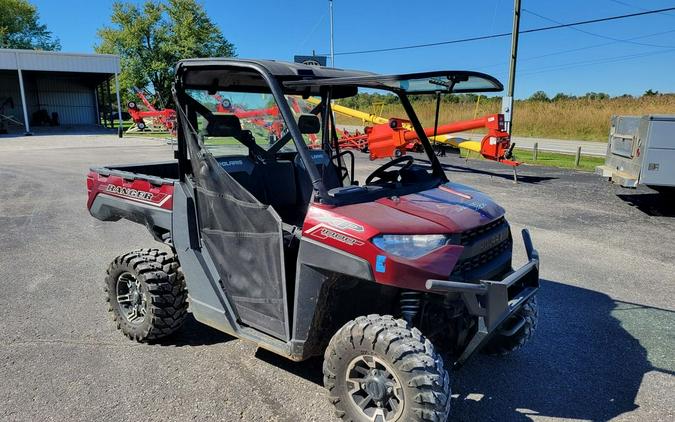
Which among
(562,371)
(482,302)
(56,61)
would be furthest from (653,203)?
(56,61)

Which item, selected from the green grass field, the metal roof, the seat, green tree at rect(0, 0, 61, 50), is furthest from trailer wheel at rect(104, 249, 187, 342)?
green tree at rect(0, 0, 61, 50)

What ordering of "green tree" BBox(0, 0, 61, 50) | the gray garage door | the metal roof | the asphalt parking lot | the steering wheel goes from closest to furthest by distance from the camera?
the asphalt parking lot, the steering wheel, the metal roof, the gray garage door, "green tree" BBox(0, 0, 61, 50)

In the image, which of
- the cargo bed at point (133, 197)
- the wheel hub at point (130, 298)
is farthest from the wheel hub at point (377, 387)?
the wheel hub at point (130, 298)

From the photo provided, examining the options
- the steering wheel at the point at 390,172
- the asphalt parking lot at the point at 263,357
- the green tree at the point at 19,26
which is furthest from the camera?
the green tree at the point at 19,26

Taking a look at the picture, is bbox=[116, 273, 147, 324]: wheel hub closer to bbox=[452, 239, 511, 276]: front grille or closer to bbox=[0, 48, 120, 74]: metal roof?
bbox=[452, 239, 511, 276]: front grille

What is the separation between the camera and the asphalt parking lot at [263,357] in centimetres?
322

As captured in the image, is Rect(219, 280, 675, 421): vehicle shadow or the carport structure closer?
Rect(219, 280, 675, 421): vehicle shadow

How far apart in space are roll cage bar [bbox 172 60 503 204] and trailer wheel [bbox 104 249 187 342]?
0.83 m

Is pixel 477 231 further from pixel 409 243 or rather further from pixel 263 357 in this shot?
pixel 263 357

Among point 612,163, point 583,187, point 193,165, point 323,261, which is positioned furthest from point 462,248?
point 583,187

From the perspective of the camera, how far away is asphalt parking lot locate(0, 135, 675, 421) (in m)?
3.22

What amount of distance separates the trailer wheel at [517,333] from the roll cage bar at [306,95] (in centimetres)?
117

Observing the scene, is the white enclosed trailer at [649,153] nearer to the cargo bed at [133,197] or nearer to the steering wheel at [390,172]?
the steering wheel at [390,172]

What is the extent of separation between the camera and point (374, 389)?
2791 mm
